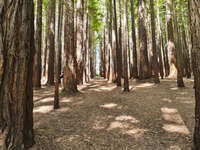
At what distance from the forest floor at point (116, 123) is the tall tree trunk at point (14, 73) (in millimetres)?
685

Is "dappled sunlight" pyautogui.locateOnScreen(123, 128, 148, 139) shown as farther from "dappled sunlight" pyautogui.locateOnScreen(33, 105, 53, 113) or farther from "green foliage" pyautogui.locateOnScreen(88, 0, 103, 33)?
"green foliage" pyautogui.locateOnScreen(88, 0, 103, 33)

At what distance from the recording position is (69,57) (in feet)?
25.4

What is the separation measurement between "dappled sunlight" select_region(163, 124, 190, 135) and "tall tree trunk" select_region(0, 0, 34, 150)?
→ 12.2 feet

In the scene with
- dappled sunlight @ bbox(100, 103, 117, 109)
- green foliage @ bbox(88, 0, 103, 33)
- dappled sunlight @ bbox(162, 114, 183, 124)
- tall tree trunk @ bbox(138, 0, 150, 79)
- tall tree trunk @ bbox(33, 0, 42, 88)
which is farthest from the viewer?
green foliage @ bbox(88, 0, 103, 33)

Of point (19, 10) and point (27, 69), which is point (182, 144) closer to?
point (27, 69)

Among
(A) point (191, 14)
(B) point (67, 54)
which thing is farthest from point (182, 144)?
(B) point (67, 54)

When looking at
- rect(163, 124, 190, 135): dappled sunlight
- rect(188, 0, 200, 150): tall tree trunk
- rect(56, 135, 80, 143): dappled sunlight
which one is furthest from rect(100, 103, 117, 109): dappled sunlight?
rect(188, 0, 200, 150): tall tree trunk

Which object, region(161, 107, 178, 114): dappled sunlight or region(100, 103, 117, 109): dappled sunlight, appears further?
region(100, 103, 117, 109): dappled sunlight

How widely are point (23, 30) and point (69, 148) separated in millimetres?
2758

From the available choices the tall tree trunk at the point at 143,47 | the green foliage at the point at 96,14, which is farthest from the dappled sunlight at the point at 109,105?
the green foliage at the point at 96,14

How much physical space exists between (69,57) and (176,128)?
5813 millimetres

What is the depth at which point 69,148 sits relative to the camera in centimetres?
334

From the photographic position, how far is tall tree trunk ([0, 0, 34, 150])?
105 inches

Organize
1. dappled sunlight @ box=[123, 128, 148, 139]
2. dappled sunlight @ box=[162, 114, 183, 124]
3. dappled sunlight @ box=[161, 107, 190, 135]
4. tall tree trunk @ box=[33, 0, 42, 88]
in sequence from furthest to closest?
tall tree trunk @ box=[33, 0, 42, 88], dappled sunlight @ box=[162, 114, 183, 124], dappled sunlight @ box=[161, 107, 190, 135], dappled sunlight @ box=[123, 128, 148, 139]
